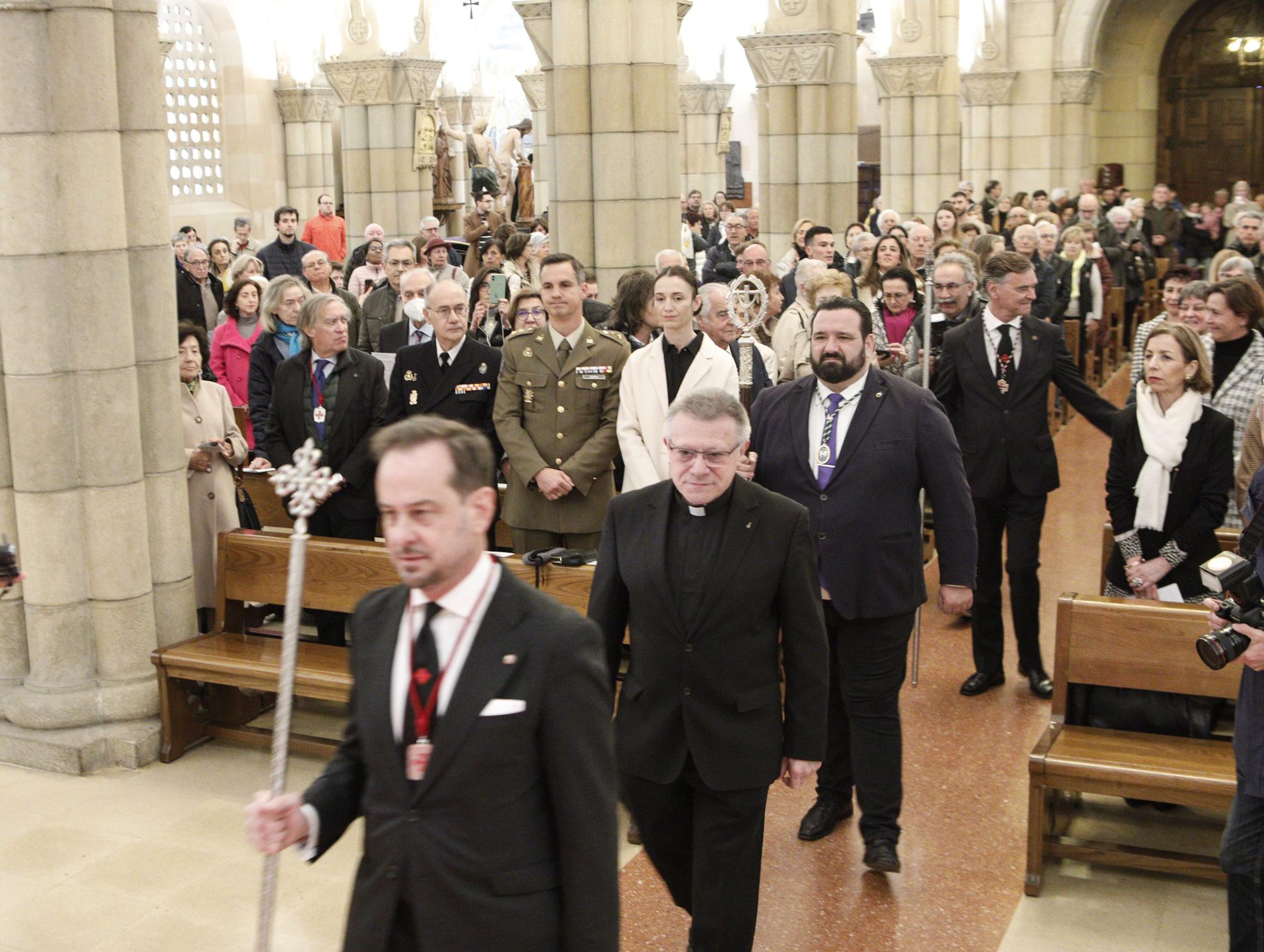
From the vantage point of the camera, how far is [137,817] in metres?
5.30

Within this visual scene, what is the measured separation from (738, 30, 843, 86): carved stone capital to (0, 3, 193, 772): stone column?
7889 mm

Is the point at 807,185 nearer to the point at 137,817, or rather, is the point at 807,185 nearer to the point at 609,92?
the point at 609,92

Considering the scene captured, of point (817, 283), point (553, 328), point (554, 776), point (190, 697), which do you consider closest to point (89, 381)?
point (190, 697)

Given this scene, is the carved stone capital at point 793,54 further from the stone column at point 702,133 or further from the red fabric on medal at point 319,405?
the stone column at point 702,133

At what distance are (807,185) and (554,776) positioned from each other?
1119 cm

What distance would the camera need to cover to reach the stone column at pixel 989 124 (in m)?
22.3

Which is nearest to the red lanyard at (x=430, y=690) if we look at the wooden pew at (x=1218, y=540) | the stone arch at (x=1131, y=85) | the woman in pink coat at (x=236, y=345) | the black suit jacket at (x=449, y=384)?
the wooden pew at (x=1218, y=540)

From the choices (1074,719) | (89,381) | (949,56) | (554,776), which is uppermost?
(949,56)

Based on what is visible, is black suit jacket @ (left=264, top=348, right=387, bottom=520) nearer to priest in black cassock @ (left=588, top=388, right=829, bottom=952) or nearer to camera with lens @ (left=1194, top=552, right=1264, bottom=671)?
priest in black cassock @ (left=588, top=388, right=829, bottom=952)

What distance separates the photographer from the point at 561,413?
5.88 meters

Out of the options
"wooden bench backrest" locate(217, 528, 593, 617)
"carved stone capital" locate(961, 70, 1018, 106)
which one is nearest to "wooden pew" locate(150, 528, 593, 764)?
"wooden bench backrest" locate(217, 528, 593, 617)

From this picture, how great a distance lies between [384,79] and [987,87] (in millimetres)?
11068

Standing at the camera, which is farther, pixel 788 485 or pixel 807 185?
pixel 807 185

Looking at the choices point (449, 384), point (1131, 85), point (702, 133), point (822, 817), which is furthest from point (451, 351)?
point (1131, 85)
